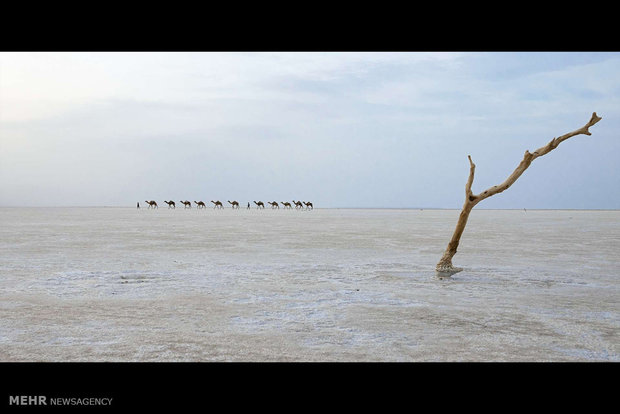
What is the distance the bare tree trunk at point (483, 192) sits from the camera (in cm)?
877

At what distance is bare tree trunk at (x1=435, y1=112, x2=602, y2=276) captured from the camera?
Answer: 8.77 meters

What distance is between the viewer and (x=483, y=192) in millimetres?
9508
